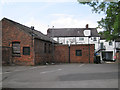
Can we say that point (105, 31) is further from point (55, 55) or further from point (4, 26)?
point (4, 26)

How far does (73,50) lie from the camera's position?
2917cm

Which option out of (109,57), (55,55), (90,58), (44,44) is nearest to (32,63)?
(44,44)

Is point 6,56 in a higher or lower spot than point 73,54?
higher

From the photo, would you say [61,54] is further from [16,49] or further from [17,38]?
[17,38]

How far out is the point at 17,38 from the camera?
22297 mm

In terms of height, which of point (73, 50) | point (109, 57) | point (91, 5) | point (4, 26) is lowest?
point (109, 57)

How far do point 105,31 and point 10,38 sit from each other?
13230 mm

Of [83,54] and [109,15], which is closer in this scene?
[109,15]

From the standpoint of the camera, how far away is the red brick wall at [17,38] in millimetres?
21844

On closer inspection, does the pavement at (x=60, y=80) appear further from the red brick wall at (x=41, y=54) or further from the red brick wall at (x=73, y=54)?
the red brick wall at (x=73, y=54)

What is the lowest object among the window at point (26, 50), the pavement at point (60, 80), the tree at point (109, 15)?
the pavement at point (60, 80)

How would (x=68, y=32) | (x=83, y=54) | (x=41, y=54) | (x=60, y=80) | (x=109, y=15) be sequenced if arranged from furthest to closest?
(x=68, y=32), (x=83, y=54), (x=41, y=54), (x=109, y=15), (x=60, y=80)

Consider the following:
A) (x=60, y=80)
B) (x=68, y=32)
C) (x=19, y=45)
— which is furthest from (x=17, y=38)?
(x=68, y=32)

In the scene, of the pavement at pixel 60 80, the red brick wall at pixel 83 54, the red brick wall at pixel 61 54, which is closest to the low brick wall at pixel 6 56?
the pavement at pixel 60 80
